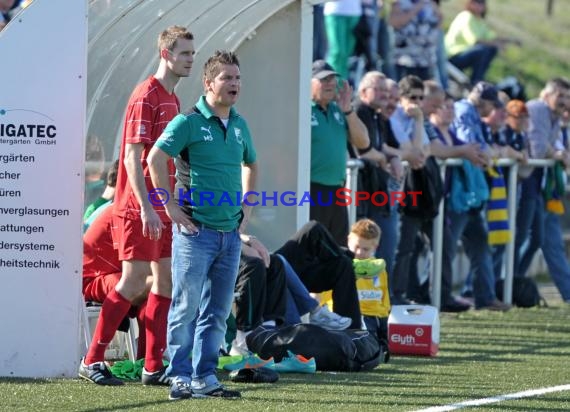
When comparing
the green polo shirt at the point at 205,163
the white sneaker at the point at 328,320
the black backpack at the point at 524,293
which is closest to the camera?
the green polo shirt at the point at 205,163

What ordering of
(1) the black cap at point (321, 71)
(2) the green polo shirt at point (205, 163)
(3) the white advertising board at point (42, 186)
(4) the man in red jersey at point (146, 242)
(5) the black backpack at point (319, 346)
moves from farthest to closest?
(1) the black cap at point (321, 71) → (5) the black backpack at point (319, 346) → (3) the white advertising board at point (42, 186) → (4) the man in red jersey at point (146, 242) → (2) the green polo shirt at point (205, 163)

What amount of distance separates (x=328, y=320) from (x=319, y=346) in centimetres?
73

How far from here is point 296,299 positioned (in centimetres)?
1123

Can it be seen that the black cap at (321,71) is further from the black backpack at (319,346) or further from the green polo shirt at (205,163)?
the green polo shirt at (205,163)

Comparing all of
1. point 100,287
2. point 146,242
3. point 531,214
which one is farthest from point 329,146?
point 531,214

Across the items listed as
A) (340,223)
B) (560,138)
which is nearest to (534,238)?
(560,138)

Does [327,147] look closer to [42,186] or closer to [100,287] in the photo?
[100,287]

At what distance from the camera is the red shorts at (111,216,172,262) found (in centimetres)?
930

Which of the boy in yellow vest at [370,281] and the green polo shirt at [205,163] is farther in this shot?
the boy in yellow vest at [370,281]

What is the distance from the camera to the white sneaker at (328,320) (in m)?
11.2

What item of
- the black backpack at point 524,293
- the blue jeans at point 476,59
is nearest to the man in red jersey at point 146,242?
the black backpack at point 524,293

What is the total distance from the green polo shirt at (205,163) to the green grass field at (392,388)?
1.11 m

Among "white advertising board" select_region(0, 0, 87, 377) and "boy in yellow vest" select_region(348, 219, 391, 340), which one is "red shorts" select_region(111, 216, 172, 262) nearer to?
"white advertising board" select_region(0, 0, 87, 377)

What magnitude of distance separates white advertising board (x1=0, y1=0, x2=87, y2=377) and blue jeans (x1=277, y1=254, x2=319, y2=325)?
2088 millimetres
